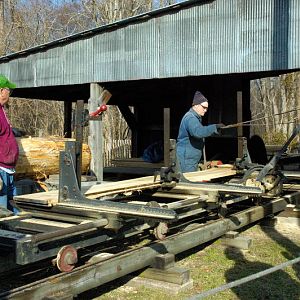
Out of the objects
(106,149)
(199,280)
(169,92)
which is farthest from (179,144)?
(106,149)

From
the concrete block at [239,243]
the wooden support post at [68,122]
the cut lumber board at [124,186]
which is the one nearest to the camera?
the cut lumber board at [124,186]

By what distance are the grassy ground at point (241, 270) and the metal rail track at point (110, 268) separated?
10.9 inches

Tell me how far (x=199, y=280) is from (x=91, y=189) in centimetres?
159

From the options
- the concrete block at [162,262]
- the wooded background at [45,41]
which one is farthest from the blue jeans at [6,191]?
the wooded background at [45,41]

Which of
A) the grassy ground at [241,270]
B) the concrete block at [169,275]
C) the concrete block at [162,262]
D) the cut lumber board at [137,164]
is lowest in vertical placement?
the grassy ground at [241,270]

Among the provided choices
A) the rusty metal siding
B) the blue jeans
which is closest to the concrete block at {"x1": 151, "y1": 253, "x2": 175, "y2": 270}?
the blue jeans

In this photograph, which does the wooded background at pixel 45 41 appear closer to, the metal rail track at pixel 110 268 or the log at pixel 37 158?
the log at pixel 37 158

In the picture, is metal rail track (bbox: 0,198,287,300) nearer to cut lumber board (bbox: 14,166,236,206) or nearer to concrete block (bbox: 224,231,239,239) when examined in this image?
concrete block (bbox: 224,231,239,239)

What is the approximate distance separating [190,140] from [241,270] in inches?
93.9

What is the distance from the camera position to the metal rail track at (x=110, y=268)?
13.1 ft

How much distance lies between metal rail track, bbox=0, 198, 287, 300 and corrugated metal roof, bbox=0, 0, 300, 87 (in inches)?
184

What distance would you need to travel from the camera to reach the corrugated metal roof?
10.2 m

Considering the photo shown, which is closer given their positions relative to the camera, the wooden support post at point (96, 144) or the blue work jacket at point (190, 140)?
the blue work jacket at point (190, 140)

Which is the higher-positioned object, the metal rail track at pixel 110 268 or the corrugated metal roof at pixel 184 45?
the corrugated metal roof at pixel 184 45
